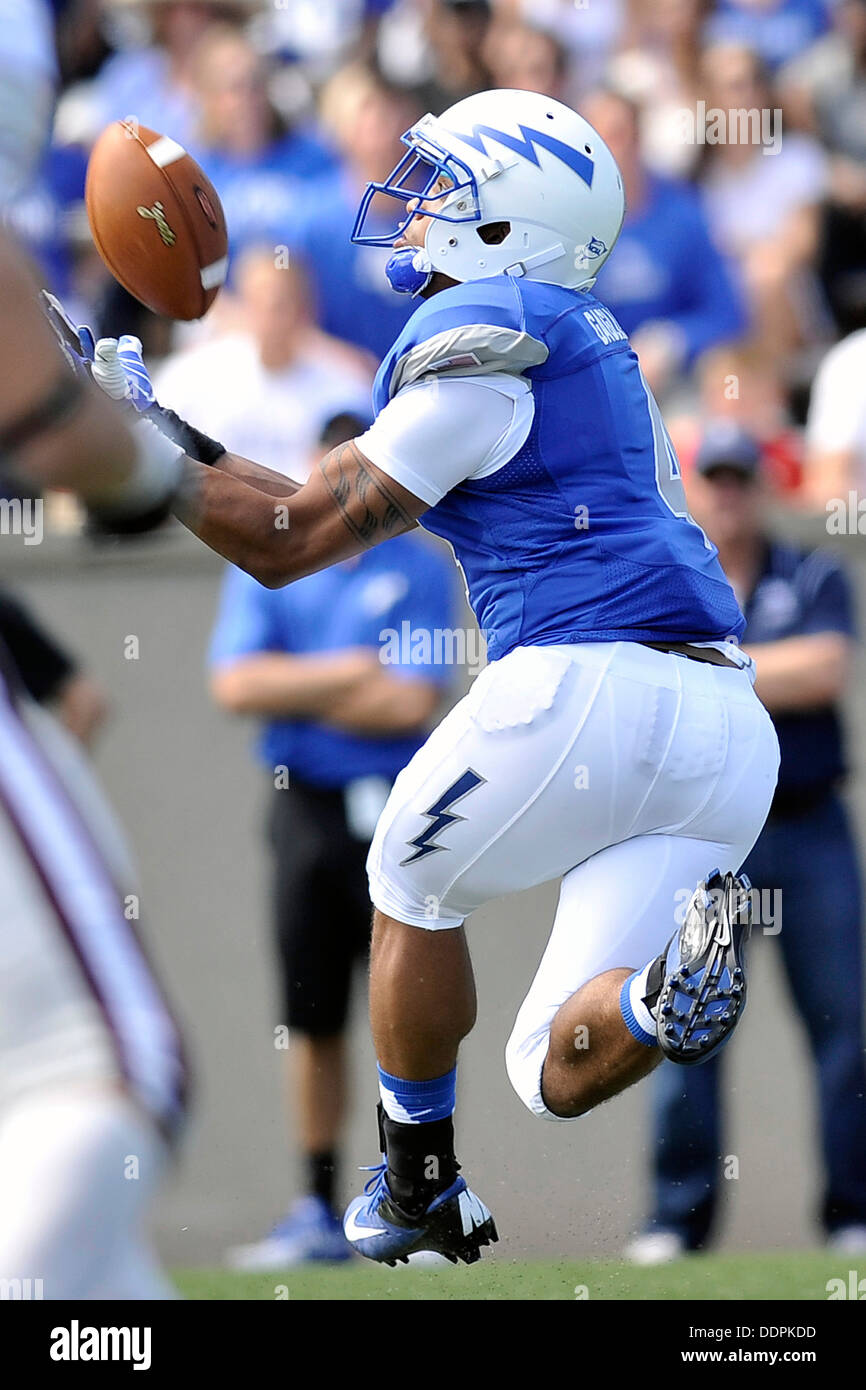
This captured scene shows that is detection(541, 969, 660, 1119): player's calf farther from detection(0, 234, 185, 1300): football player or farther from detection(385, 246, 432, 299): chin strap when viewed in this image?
detection(0, 234, 185, 1300): football player

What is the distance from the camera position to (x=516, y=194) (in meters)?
4.04

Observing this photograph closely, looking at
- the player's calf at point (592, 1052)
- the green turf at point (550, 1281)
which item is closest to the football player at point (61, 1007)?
the player's calf at point (592, 1052)

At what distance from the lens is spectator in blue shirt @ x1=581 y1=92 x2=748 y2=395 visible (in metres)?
7.52

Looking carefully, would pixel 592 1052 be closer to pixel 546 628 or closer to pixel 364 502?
pixel 546 628

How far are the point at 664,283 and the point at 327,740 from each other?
2.36 meters

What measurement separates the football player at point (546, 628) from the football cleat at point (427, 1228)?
0.26 meters

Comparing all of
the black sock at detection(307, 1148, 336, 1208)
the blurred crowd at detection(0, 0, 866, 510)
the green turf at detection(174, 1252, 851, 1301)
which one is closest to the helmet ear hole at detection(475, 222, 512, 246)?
the green turf at detection(174, 1252, 851, 1301)

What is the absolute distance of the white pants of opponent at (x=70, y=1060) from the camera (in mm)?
2363

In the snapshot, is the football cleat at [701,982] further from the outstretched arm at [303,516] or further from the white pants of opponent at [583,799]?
the outstretched arm at [303,516]

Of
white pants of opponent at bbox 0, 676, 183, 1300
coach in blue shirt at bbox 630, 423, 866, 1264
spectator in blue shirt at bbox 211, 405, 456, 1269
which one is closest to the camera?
white pants of opponent at bbox 0, 676, 183, 1300

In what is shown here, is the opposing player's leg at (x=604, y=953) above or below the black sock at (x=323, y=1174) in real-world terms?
above

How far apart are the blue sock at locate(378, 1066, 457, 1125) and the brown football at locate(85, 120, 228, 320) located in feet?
5.31

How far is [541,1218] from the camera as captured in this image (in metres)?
6.21

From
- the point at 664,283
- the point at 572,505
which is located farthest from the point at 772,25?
the point at 572,505
